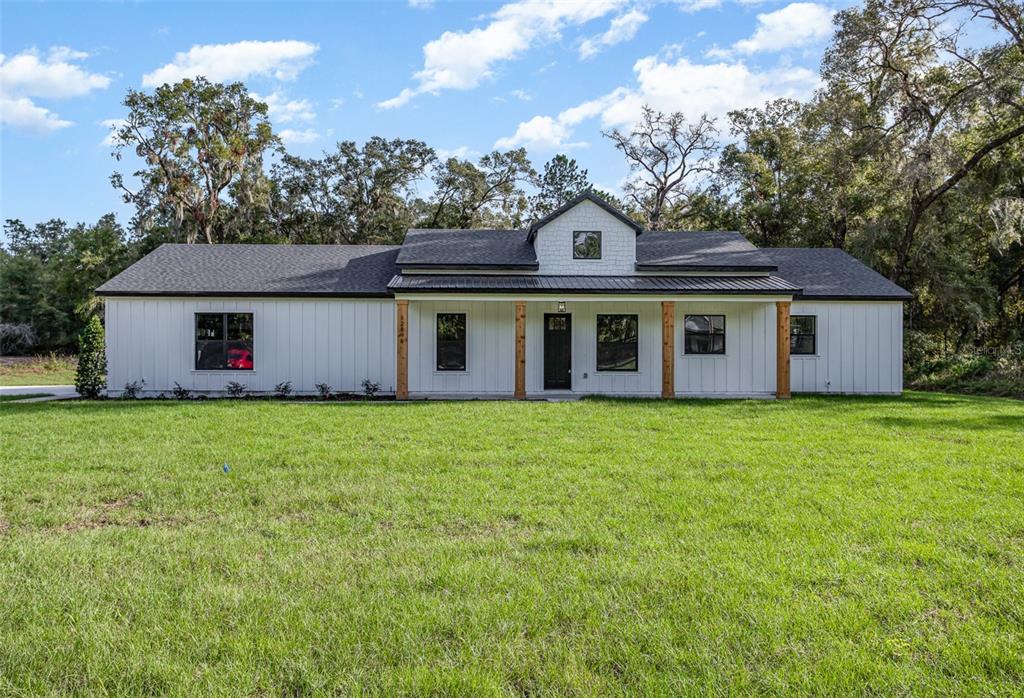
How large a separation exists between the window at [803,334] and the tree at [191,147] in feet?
82.4

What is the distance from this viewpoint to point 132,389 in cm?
1415

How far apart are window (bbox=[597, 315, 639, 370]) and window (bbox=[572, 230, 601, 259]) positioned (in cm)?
169

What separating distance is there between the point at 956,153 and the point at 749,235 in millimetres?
9748

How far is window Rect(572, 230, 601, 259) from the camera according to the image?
15.5 meters

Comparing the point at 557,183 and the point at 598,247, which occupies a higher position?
the point at 557,183

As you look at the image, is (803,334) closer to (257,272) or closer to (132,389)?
(257,272)

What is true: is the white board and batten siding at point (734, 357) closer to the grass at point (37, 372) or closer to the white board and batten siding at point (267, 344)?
the white board and batten siding at point (267, 344)

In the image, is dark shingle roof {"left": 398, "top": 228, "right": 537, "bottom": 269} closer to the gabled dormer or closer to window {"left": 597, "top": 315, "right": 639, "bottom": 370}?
the gabled dormer

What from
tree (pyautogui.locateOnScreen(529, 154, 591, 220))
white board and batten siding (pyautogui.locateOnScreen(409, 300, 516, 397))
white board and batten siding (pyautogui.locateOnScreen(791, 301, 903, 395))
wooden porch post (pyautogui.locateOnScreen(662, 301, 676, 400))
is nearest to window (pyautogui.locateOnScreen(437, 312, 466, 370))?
white board and batten siding (pyautogui.locateOnScreen(409, 300, 516, 397))

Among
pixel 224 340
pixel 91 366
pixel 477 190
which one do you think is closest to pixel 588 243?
pixel 224 340

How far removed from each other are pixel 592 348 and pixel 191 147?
75.6ft

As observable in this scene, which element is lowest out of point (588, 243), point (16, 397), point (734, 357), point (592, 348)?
point (16, 397)

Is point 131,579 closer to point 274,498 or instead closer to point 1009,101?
point 274,498

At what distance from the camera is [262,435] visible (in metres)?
8.32
